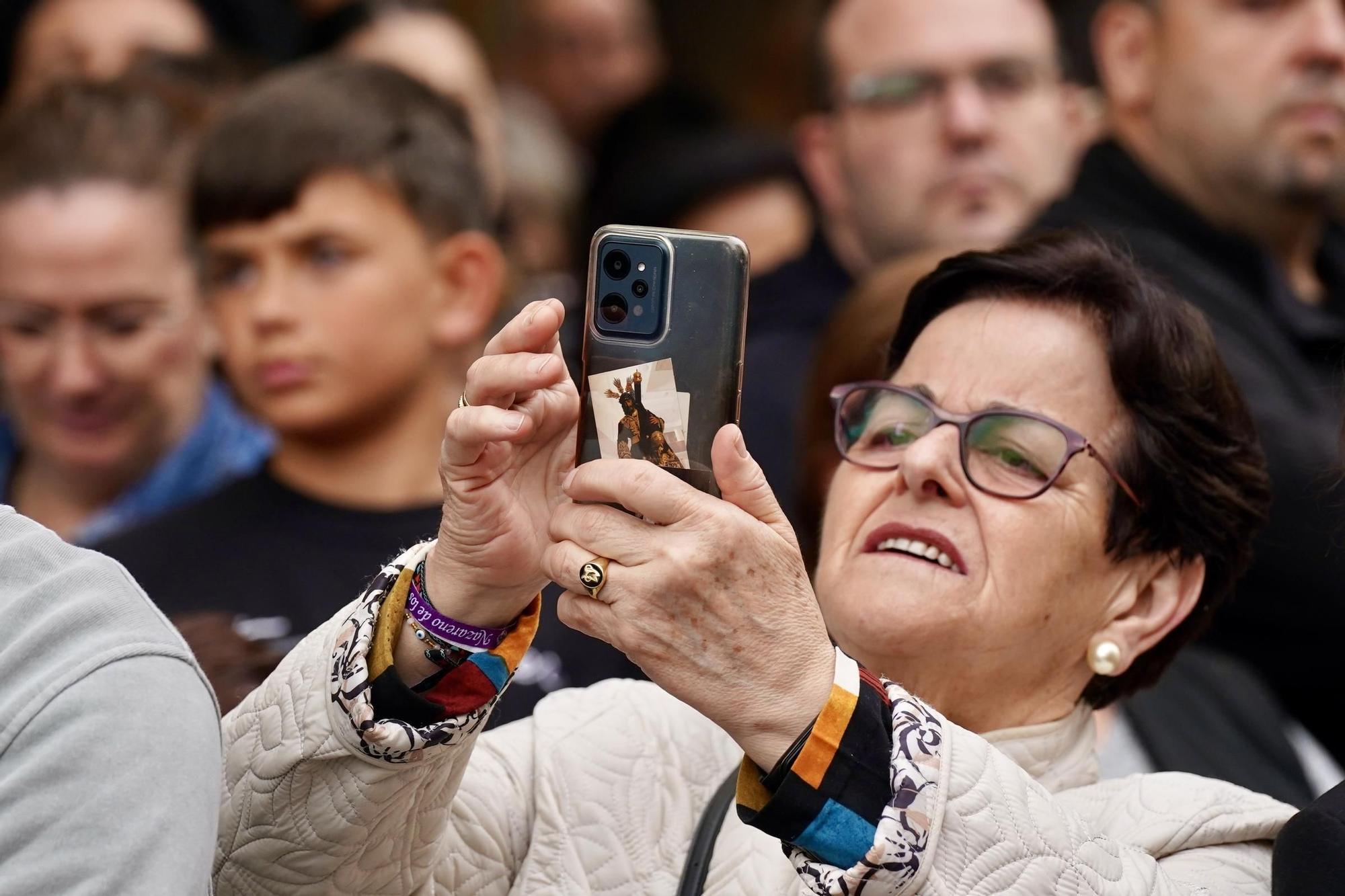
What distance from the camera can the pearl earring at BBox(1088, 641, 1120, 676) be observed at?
2.17 m

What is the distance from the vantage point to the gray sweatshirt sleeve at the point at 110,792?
1486 millimetres

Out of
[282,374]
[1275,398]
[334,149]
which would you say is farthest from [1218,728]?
[334,149]

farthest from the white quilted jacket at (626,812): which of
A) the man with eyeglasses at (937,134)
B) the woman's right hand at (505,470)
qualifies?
the man with eyeglasses at (937,134)

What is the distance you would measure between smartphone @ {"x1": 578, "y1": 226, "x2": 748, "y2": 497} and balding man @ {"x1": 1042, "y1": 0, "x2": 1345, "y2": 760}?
1733 mm

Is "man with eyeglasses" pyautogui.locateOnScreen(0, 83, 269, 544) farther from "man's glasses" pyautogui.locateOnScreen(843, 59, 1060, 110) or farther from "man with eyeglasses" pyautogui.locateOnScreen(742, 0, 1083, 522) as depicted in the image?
"man's glasses" pyautogui.locateOnScreen(843, 59, 1060, 110)

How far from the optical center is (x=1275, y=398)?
3182mm

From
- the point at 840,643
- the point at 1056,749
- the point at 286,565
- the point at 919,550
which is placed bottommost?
the point at 286,565

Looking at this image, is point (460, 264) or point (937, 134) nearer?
point (460, 264)

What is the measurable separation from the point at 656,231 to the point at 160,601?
1620 millimetres

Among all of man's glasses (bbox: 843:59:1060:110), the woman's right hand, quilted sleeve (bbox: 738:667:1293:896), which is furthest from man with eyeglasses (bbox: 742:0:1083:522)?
quilted sleeve (bbox: 738:667:1293:896)

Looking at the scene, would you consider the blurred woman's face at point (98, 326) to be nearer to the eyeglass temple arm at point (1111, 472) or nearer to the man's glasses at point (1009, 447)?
the man's glasses at point (1009, 447)

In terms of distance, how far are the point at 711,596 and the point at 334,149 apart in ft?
6.31

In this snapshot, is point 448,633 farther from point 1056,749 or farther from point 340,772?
point 1056,749

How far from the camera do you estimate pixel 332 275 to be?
3.27 meters
